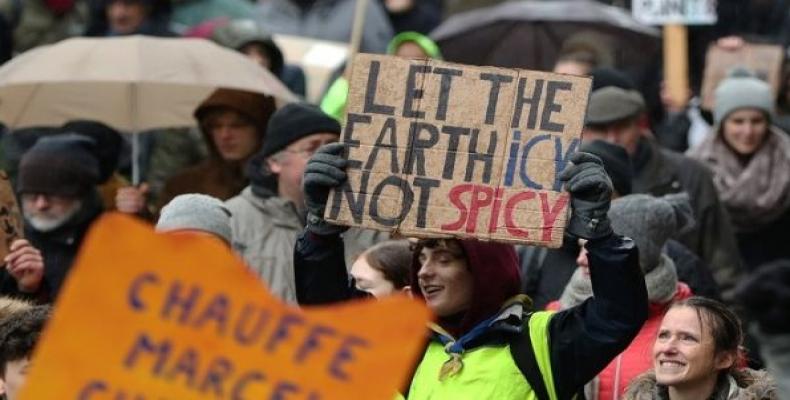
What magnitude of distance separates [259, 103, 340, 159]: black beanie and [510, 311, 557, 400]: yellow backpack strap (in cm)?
274

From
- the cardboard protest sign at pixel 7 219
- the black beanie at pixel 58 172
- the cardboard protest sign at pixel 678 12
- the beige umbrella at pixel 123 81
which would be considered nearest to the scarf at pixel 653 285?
the cardboard protest sign at pixel 7 219

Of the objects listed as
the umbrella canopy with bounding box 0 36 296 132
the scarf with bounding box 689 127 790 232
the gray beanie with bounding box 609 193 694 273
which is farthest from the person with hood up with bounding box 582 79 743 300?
the gray beanie with bounding box 609 193 694 273

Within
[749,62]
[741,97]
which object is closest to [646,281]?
[741,97]

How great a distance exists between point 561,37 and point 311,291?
22.7ft

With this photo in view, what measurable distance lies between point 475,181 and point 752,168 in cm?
516

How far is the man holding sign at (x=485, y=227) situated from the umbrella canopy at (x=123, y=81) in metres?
3.60

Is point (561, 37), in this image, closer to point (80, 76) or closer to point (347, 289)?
point (80, 76)

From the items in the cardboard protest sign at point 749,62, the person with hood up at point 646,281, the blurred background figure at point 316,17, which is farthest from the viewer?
the blurred background figure at point 316,17

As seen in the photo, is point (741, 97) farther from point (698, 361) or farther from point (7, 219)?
point (698, 361)

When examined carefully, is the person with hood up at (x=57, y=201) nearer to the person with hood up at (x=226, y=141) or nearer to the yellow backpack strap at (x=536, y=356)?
the person with hood up at (x=226, y=141)

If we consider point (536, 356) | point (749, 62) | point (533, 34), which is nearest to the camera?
point (536, 356)

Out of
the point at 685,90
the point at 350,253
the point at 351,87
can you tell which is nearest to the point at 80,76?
the point at 350,253

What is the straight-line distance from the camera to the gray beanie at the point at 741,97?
11.5 meters

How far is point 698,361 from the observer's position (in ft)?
22.7
